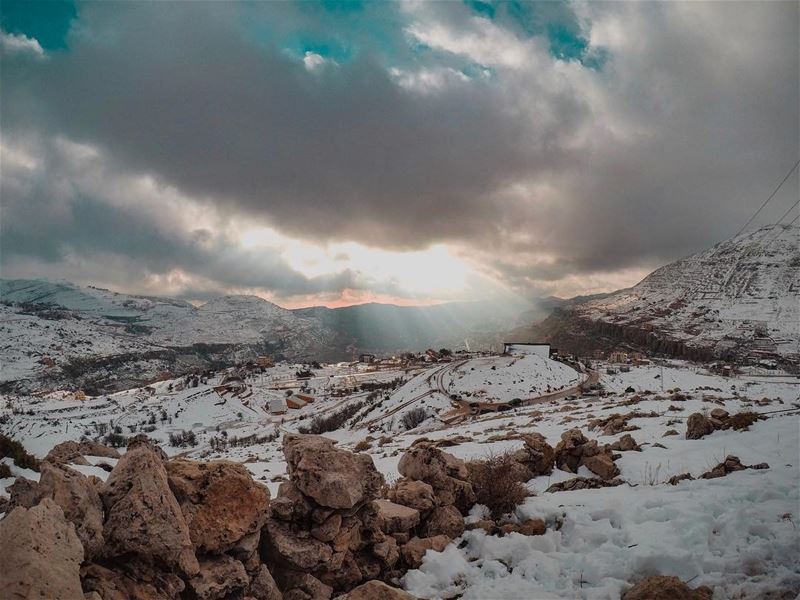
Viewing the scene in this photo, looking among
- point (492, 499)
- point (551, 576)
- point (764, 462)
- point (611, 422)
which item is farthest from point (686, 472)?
point (611, 422)

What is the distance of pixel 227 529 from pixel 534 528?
5685mm

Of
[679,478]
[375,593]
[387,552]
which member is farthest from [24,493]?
[679,478]

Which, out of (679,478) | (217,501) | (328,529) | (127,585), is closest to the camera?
(127,585)

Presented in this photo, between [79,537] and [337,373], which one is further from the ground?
[79,537]

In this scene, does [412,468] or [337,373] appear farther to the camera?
[337,373]

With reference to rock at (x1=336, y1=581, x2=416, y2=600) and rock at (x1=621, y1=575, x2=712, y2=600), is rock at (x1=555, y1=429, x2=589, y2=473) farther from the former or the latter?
rock at (x1=336, y1=581, x2=416, y2=600)

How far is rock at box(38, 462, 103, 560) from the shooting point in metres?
4.72

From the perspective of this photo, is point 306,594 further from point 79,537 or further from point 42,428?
point 42,428

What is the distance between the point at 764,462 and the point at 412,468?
882cm

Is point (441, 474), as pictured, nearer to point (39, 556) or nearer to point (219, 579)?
point (219, 579)

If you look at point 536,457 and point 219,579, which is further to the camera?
point 536,457

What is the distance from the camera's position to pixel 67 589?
3.77 meters

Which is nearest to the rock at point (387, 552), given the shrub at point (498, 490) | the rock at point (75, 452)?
the shrub at point (498, 490)

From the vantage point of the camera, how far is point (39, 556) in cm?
382
